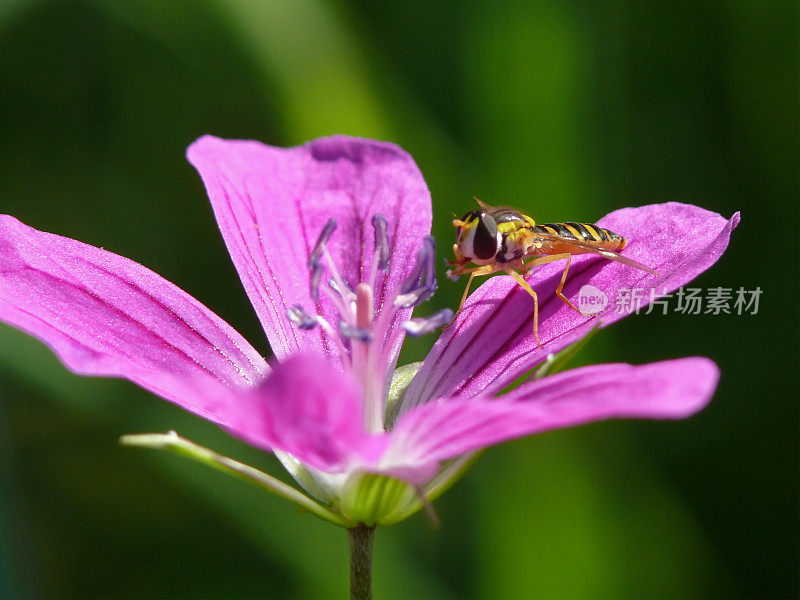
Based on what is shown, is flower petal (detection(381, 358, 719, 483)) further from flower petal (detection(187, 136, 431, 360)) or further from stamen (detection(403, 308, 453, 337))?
flower petal (detection(187, 136, 431, 360))

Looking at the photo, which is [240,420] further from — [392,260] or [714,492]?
[714,492]

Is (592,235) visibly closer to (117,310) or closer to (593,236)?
(593,236)

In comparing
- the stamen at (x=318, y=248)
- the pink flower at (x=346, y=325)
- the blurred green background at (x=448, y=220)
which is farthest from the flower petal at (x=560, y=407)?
the blurred green background at (x=448, y=220)

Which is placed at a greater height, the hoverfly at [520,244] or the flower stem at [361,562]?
the hoverfly at [520,244]

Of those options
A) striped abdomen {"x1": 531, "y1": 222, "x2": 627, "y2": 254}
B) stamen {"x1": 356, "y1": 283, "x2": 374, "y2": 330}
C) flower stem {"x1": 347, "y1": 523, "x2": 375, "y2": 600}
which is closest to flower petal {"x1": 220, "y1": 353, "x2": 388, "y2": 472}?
flower stem {"x1": 347, "y1": 523, "x2": 375, "y2": 600}

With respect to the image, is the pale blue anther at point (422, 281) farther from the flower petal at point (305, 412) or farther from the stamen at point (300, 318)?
the flower petal at point (305, 412)

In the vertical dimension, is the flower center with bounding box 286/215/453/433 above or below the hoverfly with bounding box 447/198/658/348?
below

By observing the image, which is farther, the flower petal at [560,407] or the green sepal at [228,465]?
the green sepal at [228,465]

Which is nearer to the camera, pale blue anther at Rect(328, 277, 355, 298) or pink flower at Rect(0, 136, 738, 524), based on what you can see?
pink flower at Rect(0, 136, 738, 524)
